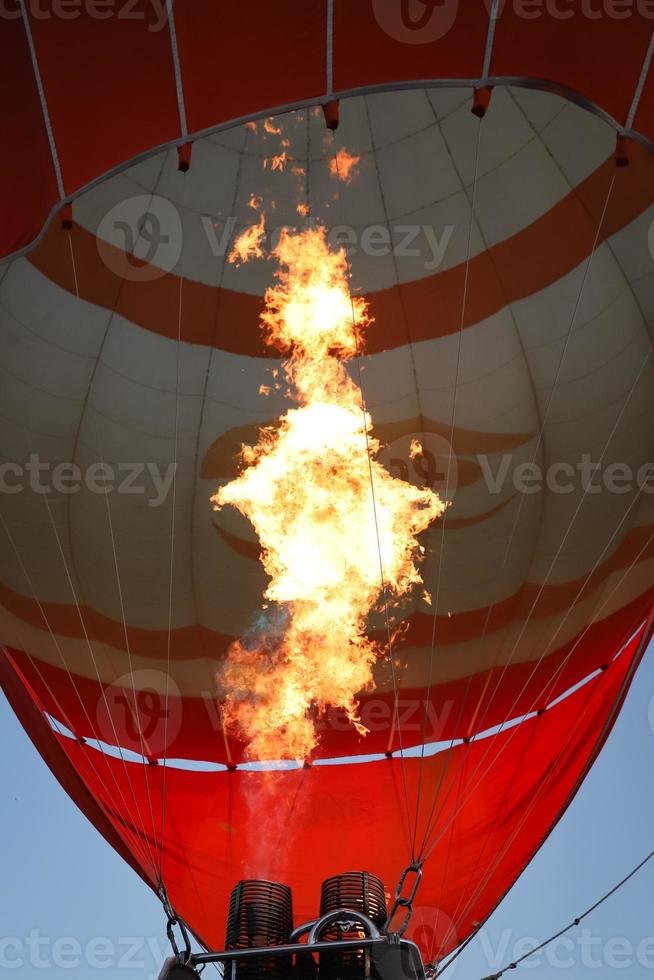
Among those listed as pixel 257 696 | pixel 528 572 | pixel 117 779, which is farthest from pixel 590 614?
pixel 117 779

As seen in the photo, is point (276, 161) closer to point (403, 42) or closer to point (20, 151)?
point (403, 42)

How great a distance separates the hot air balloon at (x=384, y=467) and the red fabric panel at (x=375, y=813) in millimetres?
19

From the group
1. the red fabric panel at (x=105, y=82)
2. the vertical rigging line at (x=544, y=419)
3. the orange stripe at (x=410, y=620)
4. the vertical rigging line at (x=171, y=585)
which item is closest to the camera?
the red fabric panel at (x=105, y=82)

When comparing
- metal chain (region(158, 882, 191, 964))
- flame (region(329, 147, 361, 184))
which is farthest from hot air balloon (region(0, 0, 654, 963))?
metal chain (region(158, 882, 191, 964))

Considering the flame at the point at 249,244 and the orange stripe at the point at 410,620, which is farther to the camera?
the orange stripe at the point at 410,620

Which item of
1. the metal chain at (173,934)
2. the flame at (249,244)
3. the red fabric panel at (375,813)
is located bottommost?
the metal chain at (173,934)

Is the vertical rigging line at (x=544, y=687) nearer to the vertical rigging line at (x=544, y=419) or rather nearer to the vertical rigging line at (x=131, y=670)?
the vertical rigging line at (x=544, y=419)

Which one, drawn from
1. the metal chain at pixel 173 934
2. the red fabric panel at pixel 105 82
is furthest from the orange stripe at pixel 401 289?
the metal chain at pixel 173 934

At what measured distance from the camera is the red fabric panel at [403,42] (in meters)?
4.32

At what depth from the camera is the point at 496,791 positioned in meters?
7.26

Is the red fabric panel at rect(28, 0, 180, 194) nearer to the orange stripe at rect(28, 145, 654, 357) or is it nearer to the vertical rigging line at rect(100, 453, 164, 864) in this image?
the orange stripe at rect(28, 145, 654, 357)

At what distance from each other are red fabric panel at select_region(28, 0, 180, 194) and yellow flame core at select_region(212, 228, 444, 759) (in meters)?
2.38

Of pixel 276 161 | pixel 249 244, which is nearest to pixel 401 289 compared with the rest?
pixel 249 244

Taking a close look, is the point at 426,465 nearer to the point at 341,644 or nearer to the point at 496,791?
the point at 341,644
